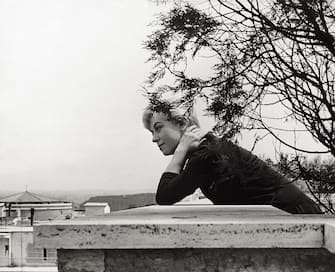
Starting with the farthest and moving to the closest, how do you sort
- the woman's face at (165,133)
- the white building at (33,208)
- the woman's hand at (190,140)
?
the white building at (33,208)
the woman's face at (165,133)
the woman's hand at (190,140)

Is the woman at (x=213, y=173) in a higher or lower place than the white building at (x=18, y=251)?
higher

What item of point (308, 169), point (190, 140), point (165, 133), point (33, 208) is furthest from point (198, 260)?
point (33, 208)

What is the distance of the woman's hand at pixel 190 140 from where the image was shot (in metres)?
6.23

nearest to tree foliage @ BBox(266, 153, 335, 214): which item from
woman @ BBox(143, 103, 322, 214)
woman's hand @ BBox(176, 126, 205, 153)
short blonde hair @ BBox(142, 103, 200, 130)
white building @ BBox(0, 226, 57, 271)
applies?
woman @ BBox(143, 103, 322, 214)

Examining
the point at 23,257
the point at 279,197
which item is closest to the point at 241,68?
the point at 279,197

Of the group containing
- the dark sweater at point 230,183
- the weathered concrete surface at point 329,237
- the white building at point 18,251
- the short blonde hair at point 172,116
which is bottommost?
the white building at point 18,251

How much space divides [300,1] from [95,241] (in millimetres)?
2004

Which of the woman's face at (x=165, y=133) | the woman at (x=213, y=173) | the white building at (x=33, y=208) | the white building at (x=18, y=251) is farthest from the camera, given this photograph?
the white building at (x=33, y=208)

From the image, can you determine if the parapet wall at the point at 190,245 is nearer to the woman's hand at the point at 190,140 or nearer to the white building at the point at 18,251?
the woman's hand at the point at 190,140

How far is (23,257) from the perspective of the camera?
20.4 m

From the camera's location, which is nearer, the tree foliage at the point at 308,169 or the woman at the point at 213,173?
the tree foliage at the point at 308,169

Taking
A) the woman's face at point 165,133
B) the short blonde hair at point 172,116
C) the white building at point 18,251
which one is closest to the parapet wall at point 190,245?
the short blonde hair at point 172,116

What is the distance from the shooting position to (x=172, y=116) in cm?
570

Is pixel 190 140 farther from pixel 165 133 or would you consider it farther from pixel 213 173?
pixel 213 173
